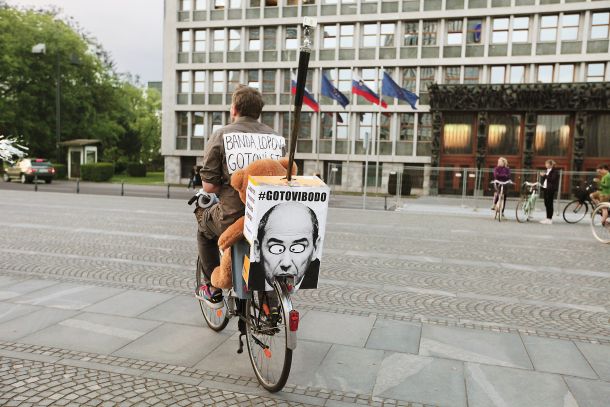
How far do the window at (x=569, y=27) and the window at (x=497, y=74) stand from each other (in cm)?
411

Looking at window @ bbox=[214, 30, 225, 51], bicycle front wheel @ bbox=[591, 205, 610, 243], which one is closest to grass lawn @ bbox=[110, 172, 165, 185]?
window @ bbox=[214, 30, 225, 51]

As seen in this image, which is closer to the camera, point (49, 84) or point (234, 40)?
point (234, 40)

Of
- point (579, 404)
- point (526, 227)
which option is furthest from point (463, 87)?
point (579, 404)

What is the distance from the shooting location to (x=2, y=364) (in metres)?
4.06

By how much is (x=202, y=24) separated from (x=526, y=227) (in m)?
34.7

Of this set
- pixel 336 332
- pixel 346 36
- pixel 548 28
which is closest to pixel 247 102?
pixel 336 332

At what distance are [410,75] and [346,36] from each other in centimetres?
575

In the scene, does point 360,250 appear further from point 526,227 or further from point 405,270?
point 526,227

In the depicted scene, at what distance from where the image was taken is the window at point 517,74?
3600 cm

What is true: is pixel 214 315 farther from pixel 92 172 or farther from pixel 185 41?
pixel 185 41

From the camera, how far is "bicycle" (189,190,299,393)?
346 centimetres

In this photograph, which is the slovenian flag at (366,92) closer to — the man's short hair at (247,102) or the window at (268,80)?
the window at (268,80)

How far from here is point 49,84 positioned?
4469cm

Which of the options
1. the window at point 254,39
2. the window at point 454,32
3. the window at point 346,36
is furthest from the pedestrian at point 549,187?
the window at point 254,39
